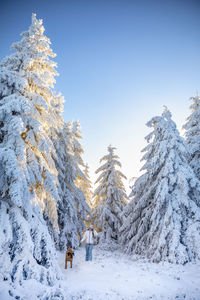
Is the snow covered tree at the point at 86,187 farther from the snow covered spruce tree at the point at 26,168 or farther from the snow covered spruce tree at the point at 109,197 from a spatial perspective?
the snow covered spruce tree at the point at 26,168

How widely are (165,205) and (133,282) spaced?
204 inches

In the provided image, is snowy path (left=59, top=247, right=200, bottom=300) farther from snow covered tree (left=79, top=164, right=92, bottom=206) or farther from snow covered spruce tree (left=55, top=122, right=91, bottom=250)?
snow covered tree (left=79, top=164, right=92, bottom=206)

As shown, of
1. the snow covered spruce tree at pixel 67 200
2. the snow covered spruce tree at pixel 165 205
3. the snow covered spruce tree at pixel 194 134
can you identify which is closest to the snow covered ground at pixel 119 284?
the snow covered spruce tree at pixel 165 205

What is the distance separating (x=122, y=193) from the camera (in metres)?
19.0

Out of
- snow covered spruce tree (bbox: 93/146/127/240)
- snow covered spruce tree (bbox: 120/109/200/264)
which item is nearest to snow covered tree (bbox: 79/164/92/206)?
snow covered spruce tree (bbox: 93/146/127/240)

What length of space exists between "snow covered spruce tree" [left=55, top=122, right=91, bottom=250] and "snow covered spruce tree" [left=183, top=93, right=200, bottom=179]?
10.0 metres

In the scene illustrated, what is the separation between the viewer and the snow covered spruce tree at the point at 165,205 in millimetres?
8969

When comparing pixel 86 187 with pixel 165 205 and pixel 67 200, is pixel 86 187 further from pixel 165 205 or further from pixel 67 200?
pixel 165 205

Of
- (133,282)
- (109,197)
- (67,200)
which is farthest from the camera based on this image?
(109,197)

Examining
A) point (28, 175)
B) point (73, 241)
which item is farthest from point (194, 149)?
point (28, 175)

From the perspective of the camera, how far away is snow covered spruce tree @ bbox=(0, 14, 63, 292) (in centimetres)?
501

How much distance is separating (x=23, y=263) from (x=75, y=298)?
1.78 meters

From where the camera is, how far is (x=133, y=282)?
6.30m

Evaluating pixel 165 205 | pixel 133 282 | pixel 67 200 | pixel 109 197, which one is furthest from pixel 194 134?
pixel 133 282
